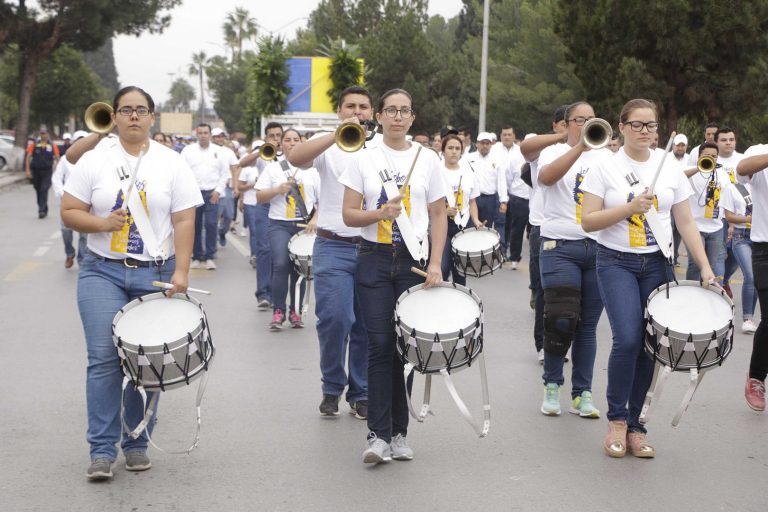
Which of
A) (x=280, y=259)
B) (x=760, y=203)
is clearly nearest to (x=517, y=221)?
(x=280, y=259)

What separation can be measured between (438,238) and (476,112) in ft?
156

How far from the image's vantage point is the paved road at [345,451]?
534cm

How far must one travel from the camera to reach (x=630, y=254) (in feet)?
20.1

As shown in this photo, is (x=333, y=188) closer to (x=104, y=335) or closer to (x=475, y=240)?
(x=104, y=335)

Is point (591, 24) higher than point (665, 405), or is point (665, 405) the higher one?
point (591, 24)

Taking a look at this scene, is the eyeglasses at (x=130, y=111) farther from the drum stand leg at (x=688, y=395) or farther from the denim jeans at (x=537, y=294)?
the denim jeans at (x=537, y=294)

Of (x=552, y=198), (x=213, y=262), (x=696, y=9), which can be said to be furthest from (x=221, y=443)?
(x=696, y=9)

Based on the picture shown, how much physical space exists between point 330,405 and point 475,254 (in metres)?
3.44

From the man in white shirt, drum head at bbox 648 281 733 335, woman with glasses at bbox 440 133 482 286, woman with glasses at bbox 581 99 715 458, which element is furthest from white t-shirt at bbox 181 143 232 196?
drum head at bbox 648 281 733 335

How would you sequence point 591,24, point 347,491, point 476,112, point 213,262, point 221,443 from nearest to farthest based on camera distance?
point 347,491, point 221,443, point 213,262, point 591,24, point 476,112

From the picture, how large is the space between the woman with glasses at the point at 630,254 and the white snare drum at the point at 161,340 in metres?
2.14

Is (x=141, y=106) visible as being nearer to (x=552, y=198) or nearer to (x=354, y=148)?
(x=354, y=148)

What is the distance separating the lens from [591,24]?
24781 millimetres

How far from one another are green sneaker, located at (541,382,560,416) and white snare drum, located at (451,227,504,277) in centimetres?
301
